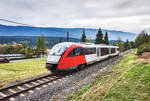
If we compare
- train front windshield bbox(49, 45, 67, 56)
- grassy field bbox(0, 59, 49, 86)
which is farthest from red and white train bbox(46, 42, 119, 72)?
grassy field bbox(0, 59, 49, 86)

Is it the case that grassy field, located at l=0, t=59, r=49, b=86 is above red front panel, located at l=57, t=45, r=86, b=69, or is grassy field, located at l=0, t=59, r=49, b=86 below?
below

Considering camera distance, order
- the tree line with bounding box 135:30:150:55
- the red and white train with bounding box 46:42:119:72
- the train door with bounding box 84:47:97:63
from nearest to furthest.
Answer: the red and white train with bounding box 46:42:119:72, the train door with bounding box 84:47:97:63, the tree line with bounding box 135:30:150:55

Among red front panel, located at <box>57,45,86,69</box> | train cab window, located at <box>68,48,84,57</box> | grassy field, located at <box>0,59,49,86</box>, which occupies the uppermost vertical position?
train cab window, located at <box>68,48,84,57</box>

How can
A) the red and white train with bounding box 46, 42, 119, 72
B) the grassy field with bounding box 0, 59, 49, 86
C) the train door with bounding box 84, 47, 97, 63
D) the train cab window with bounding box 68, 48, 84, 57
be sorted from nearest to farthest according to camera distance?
the grassy field with bounding box 0, 59, 49, 86
the red and white train with bounding box 46, 42, 119, 72
the train cab window with bounding box 68, 48, 84, 57
the train door with bounding box 84, 47, 97, 63

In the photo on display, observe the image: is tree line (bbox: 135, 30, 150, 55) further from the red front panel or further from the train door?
the red front panel

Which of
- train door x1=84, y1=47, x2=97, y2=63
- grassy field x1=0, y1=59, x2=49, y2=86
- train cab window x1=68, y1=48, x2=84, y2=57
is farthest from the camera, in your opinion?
train door x1=84, y1=47, x2=97, y2=63

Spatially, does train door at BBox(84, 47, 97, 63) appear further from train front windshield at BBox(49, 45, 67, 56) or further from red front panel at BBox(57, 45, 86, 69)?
train front windshield at BBox(49, 45, 67, 56)

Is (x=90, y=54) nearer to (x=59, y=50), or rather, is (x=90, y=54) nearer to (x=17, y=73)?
(x=59, y=50)

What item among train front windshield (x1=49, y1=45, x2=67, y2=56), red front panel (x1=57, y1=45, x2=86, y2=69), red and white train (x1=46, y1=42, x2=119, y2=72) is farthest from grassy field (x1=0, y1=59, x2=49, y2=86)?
red front panel (x1=57, y1=45, x2=86, y2=69)

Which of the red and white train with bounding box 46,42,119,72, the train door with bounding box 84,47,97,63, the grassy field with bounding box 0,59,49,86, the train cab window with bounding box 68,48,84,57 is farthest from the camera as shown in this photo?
the train door with bounding box 84,47,97,63

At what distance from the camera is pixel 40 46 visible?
6844 cm

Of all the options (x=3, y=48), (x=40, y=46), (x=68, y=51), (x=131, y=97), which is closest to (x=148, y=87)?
(x=131, y=97)

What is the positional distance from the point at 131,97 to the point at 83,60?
9.26m

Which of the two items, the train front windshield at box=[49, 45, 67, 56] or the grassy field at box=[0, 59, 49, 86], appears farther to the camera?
the train front windshield at box=[49, 45, 67, 56]
